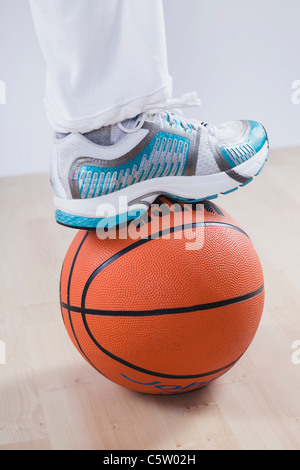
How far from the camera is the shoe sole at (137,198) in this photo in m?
1.40

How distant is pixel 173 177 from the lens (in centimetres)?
146

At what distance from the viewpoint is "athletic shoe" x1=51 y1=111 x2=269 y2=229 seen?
1.39 m

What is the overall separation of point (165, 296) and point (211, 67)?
87.5 inches

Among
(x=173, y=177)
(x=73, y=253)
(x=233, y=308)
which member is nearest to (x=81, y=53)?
(x=173, y=177)

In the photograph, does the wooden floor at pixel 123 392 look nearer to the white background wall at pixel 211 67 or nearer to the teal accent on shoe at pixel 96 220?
the teal accent on shoe at pixel 96 220

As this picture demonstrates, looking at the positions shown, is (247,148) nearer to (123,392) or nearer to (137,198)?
(137,198)

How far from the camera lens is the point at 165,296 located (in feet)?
4.55

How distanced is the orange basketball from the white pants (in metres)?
0.26

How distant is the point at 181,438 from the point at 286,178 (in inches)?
71.8

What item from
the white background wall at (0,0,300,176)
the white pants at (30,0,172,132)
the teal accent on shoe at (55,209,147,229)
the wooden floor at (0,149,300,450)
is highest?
the white pants at (30,0,172,132)

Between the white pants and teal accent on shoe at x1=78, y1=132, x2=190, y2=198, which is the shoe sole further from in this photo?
the white pants

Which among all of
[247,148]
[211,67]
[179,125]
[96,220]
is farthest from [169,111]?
[211,67]

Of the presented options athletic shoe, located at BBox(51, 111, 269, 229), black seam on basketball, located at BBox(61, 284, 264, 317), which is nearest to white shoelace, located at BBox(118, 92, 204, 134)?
athletic shoe, located at BBox(51, 111, 269, 229)

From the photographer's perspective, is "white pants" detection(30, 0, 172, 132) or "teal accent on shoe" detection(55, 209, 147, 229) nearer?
"white pants" detection(30, 0, 172, 132)
